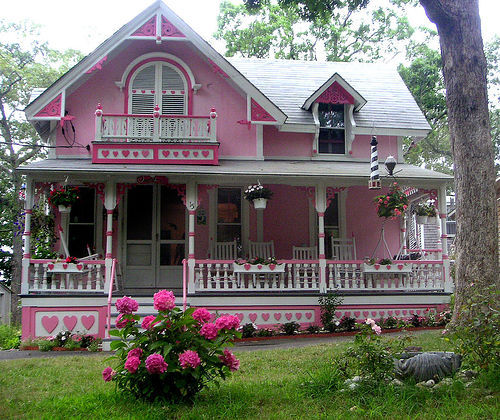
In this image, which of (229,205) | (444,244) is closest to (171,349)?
(229,205)

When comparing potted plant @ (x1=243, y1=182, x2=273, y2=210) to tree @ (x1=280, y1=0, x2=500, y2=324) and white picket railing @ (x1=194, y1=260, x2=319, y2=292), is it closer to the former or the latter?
white picket railing @ (x1=194, y1=260, x2=319, y2=292)

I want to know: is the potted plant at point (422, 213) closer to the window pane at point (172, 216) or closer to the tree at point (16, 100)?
the window pane at point (172, 216)

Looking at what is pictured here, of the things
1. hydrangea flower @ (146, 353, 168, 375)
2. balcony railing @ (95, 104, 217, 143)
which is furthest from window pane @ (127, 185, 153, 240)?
hydrangea flower @ (146, 353, 168, 375)

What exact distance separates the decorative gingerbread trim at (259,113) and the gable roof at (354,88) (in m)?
1.07

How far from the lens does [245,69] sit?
16.6m

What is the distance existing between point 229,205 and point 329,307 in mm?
3961

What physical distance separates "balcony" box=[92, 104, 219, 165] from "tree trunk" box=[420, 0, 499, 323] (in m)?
5.44

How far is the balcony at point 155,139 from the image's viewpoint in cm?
1217

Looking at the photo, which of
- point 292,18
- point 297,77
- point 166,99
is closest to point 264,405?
point 166,99

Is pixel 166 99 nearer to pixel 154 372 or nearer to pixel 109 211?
pixel 109 211

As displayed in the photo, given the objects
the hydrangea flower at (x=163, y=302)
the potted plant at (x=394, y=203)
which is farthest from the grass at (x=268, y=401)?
the potted plant at (x=394, y=203)

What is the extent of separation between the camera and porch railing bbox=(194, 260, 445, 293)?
38.4 ft

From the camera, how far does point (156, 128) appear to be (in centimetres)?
1234

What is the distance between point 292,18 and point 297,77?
43.2 feet
